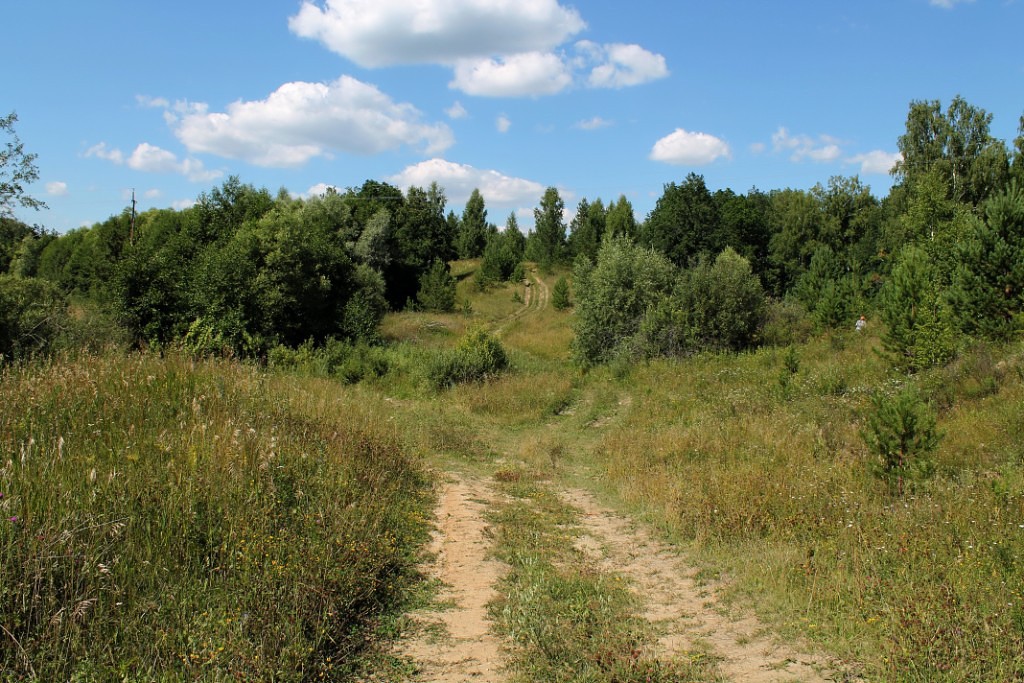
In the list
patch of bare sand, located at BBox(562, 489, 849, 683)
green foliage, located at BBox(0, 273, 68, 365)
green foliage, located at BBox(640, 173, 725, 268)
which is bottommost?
patch of bare sand, located at BBox(562, 489, 849, 683)

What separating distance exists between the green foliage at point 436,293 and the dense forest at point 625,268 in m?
0.10

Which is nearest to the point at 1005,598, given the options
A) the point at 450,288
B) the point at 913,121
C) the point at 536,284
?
the point at 450,288

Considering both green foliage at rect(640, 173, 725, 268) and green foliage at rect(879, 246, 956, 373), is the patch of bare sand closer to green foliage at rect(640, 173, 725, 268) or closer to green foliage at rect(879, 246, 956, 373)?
green foliage at rect(879, 246, 956, 373)

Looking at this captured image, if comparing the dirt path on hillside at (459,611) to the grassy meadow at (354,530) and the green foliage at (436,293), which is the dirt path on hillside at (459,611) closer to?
the grassy meadow at (354,530)

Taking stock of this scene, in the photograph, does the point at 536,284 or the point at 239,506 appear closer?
the point at 239,506

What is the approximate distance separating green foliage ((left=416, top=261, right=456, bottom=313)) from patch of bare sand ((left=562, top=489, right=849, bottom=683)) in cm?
3424

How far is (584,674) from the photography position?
3680mm

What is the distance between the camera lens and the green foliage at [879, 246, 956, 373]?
45.1 feet

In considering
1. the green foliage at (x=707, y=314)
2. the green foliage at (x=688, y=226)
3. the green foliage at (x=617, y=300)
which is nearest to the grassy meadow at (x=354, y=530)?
the green foliage at (x=707, y=314)

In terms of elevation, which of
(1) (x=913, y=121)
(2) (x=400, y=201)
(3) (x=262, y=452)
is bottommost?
(3) (x=262, y=452)

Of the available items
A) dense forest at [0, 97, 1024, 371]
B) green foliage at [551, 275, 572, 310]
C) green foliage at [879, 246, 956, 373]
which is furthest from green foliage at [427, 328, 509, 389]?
green foliage at [551, 275, 572, 310]

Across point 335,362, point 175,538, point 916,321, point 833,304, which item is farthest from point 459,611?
point 833,304

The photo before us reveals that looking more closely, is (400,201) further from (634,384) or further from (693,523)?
(693,523)

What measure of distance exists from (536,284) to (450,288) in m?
19.7
